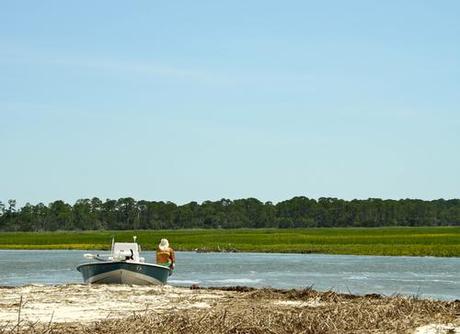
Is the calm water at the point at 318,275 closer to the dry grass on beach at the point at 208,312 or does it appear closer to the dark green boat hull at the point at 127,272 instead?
the dark green boat hull at the point at 127,272

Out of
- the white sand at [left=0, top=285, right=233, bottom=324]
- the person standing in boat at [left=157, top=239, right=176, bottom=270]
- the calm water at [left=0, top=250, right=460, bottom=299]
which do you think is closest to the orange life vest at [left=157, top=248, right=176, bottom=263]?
the person standing in boat at [left=157, top=239, right=176, bottom=270]

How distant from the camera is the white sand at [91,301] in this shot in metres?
17.4

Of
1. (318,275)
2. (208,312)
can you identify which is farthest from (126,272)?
(318,275)

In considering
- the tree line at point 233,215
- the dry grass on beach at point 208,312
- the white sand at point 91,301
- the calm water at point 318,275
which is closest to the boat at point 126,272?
the white sand at point 91,301

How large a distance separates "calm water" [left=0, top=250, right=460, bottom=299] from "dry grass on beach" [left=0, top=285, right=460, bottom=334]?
20.5 ft

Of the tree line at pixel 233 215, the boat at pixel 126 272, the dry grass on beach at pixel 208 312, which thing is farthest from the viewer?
the tree line at pixel 233 215

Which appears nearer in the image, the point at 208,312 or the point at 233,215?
the point at 208,312

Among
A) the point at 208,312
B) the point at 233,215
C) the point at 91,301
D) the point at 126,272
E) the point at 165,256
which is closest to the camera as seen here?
the point at 208,312

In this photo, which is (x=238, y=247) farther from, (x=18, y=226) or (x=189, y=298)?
(x=18, y=226)

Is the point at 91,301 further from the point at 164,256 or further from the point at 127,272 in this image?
the point at 164,256

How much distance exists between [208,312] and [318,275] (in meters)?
22.2

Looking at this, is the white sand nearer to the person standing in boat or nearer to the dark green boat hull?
the dark green boat hull

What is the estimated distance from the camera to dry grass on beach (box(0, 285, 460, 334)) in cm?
1481

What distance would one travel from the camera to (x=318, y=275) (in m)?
38.0
